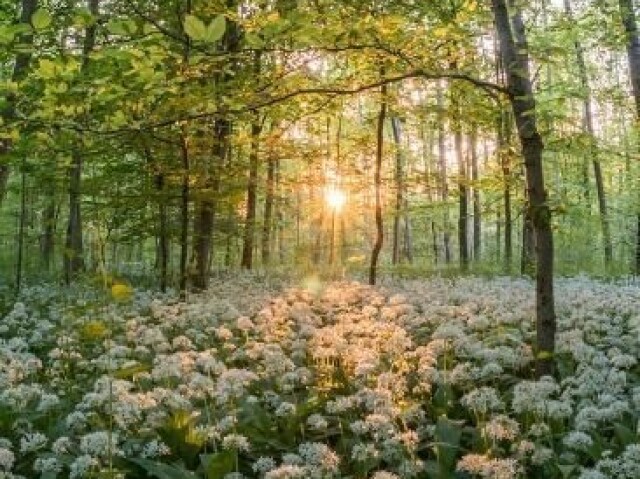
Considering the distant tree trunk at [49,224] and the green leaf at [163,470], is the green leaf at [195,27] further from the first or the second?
the distant tree trunk at [49,224]

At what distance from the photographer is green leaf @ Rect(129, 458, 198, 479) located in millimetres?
5617

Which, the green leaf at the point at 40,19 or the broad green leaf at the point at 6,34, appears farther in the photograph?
the broad green leaf at the point at 6,34

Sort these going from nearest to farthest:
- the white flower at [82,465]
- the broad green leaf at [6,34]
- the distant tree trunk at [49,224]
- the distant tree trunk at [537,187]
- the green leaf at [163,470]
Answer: the broad green leaf at [6,34] < the white flower at [82,465] < the green leaf at [163,470] < the distant tree trunk at [537,187] < the distant tree trunk at [49,224]

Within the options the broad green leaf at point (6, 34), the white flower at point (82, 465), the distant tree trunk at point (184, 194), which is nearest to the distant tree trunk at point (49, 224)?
the distant tree trunk at point (184, 194)

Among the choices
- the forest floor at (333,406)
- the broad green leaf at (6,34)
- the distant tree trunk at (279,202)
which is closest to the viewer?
the broad green leaf at (6,34)

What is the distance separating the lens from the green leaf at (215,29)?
299cm

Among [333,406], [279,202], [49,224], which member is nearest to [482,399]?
[333,406]

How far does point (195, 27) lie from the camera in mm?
3086

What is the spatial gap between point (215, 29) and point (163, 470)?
13.1 feet

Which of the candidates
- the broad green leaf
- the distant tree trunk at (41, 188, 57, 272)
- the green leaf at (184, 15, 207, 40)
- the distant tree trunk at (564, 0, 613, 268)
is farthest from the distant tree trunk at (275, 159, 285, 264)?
the green leaf at (184, 15, 207, 40)

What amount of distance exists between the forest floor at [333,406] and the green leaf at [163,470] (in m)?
0.02

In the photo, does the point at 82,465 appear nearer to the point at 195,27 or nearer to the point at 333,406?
the point at 333,406

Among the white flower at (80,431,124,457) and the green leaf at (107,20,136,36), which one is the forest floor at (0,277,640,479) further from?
the green leaf at (107,20,136,36)

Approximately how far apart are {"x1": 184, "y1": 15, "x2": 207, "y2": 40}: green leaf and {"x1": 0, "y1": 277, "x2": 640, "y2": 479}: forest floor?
124 cm
